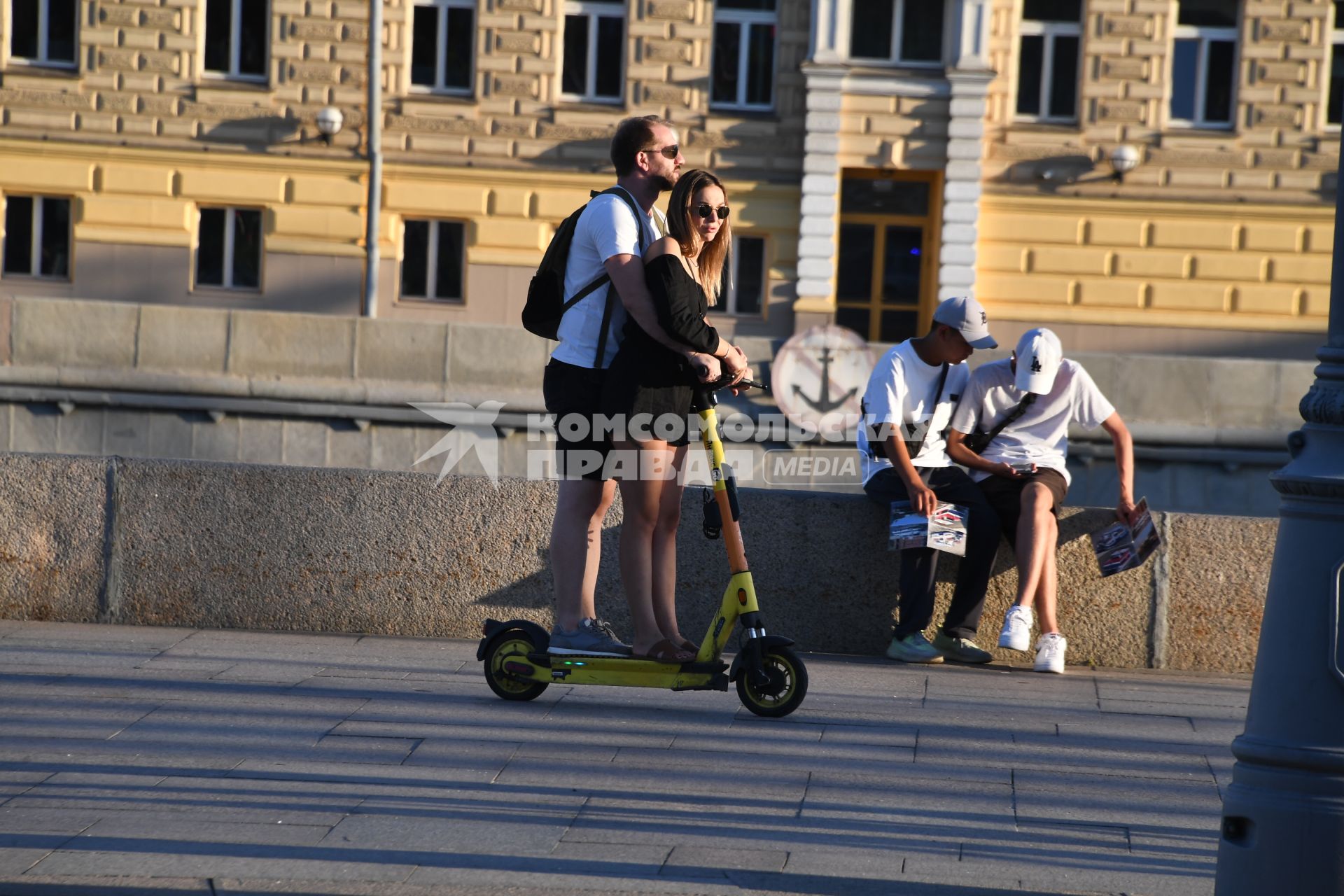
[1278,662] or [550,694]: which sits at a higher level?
[1278,662]

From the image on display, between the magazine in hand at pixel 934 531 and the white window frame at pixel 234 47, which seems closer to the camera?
the magazine in hand at pixel 934 531

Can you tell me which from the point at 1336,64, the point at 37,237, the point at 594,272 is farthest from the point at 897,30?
the point at 594,272

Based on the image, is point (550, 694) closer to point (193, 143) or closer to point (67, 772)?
point (67, 772)

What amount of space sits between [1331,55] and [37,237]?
61.6 ft

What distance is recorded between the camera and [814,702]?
5.94m

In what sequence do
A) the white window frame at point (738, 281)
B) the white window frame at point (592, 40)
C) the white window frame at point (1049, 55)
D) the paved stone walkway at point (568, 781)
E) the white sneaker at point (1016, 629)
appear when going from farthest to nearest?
1. the white window frame at point (592, 40)
2. the white window frame at point (738, 281)
3. the white window frame at point (1049, 55)
4. the white sneaker at point (1016, 629)
5. the paved stone walkway at point (568, 781)

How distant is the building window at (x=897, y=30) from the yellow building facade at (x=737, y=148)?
0.04 metres

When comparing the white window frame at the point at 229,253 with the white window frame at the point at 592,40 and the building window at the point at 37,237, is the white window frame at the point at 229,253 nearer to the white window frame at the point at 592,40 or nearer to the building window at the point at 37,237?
the building window at the point at 37,237

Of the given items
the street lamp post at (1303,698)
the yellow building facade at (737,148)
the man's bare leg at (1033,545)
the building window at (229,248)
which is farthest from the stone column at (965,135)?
the street lamp post at (1303,698)

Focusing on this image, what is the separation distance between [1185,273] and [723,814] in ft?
68.2

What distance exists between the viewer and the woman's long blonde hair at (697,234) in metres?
5.51

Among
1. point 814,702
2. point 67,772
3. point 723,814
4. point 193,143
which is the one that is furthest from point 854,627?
point 193,143

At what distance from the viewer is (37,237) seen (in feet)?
79.7

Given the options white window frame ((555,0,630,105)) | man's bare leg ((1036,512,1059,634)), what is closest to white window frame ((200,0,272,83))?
white window frame ((555,0,630,105))
